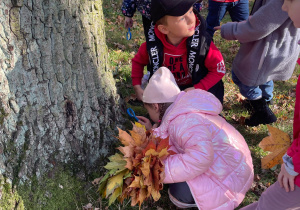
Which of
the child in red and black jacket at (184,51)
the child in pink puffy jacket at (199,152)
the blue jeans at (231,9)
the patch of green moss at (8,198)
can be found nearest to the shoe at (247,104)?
the child in red and black jacket at (184,51)

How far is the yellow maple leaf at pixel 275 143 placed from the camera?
7.48 feet

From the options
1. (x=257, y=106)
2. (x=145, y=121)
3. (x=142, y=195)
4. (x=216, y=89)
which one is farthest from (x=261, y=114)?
(x=142, y=195)

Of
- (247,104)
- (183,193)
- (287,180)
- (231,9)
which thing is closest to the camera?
(287,180)

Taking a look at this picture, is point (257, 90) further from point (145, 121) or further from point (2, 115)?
point (2, 115)

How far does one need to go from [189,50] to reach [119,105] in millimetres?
866

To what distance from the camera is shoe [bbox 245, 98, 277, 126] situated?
3428mm

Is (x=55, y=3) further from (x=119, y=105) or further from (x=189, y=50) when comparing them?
(x=189, y=50)

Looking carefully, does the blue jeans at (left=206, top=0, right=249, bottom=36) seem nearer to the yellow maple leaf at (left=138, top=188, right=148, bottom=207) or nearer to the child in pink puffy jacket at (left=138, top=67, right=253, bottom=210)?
the child in pink puffy jacket at (left=138, top=67, right=253, bottom=210)

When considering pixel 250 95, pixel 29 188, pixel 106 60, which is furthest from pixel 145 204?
pixel 250 95

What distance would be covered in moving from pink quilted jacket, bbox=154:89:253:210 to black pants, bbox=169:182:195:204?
0.16 m

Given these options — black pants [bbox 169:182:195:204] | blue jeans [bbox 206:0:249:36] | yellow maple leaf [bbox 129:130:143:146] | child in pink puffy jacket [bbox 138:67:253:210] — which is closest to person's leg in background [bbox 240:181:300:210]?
child in pink puffy jacket [bbox 138:67:253:210]

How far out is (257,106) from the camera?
3.47 meters

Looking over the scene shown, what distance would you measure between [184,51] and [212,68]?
0.34 m

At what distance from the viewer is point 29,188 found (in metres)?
2.31
